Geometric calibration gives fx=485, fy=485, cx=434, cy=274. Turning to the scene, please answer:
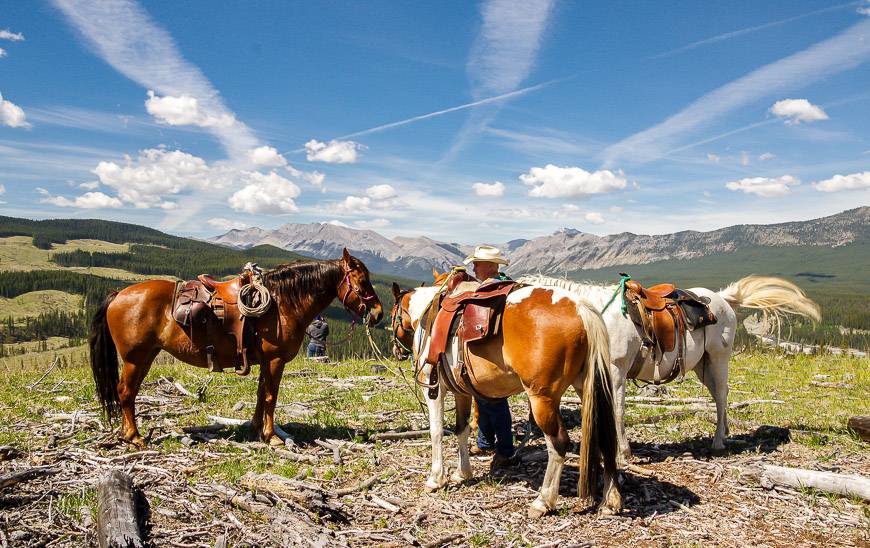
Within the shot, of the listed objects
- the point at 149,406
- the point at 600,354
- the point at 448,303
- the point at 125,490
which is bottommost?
the point at 149,406

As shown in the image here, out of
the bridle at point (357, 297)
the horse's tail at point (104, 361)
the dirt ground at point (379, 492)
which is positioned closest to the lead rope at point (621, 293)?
the dirt ground at point (379, 492)

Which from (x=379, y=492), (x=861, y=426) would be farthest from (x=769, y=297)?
(x=379, y=492)

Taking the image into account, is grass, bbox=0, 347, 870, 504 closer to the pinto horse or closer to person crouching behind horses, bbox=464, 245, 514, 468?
person crouching behind horses, bbox=464, 245, 514, 468

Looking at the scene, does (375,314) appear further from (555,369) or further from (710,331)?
(710,331)

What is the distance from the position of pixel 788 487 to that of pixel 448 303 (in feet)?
16.4

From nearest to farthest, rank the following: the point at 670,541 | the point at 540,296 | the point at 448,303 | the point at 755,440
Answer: the point at 670,541 → the point at 540,296 → the point at 448,303 → the point at 755,440

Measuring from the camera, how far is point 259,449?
773 cm

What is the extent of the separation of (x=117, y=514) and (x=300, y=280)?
4864mm

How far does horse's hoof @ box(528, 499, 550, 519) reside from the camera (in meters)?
5.69

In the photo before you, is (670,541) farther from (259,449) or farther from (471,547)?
(259,449)

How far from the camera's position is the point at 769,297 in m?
8.95

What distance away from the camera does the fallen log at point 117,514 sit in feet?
13.3

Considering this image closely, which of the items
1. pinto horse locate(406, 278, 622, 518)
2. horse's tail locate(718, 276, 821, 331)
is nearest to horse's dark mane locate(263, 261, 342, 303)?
pinto horse locate(406, 278, 622, 518)

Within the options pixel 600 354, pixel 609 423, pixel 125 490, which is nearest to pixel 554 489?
pixel 609 423
